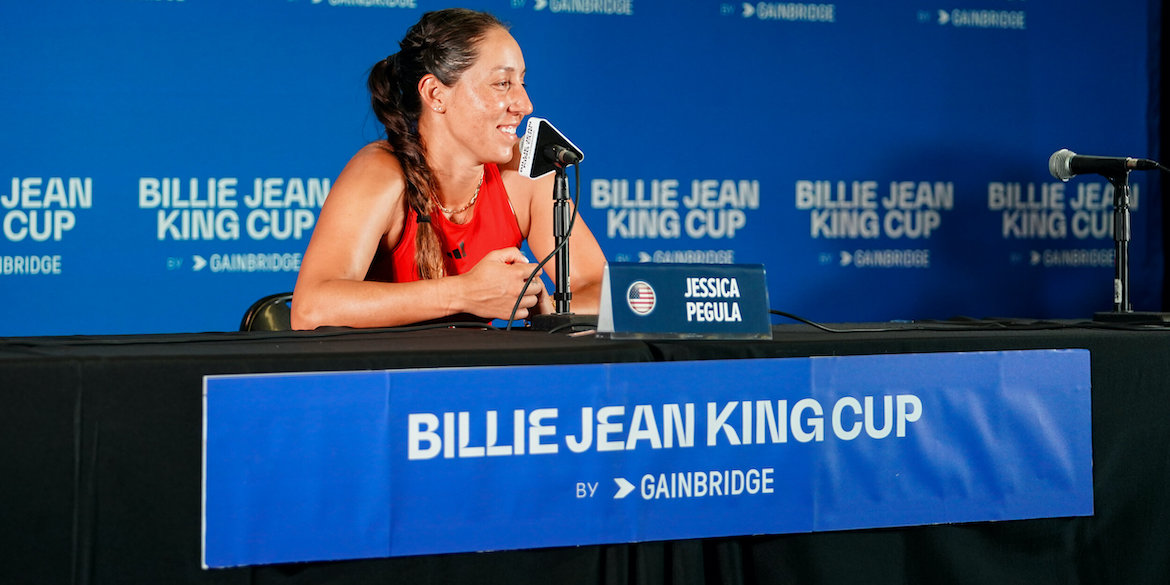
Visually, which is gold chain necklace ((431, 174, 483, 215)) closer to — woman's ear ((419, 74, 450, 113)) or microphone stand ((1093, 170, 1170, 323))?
woman's ear ((419, 74, 450, 113))

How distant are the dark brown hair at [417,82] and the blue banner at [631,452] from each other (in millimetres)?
854

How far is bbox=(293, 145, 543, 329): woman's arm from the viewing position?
62.1 inches

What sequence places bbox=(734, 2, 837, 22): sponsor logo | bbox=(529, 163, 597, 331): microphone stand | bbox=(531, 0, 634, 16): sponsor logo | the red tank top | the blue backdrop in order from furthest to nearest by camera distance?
bbox=(734, 2, 837, 22): sponsor logo, bbox=(531, 0, 634, 16): sponsor logo, the blue backdrop, the red tank top, bbox=(529, 163, 597, 331): microphone stand

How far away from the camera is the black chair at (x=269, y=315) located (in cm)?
202

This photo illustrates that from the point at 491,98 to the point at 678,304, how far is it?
0.89m

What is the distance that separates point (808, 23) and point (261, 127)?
1.61 metres

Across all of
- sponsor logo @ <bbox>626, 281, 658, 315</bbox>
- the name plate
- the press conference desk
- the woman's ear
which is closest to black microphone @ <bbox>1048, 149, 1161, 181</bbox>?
the press conference desk

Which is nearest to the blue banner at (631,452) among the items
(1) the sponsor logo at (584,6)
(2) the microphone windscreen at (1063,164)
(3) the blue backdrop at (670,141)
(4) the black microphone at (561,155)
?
(4) the black microphone at (561,155)

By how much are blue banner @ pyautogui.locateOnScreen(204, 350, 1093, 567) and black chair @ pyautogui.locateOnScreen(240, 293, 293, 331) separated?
3.31 feet

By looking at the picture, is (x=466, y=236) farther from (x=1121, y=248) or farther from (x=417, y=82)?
(x=1121, y=248)

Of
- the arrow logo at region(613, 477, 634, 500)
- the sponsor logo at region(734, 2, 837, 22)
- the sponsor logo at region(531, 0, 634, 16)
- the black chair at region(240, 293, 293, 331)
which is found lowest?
the arrow logo at region(613, 477, 634, 500)

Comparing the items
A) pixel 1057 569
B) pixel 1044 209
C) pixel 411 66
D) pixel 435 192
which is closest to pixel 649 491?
pixel 1057 569

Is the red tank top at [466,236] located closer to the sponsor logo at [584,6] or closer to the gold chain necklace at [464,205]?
the gold chain necklace at [464,205]

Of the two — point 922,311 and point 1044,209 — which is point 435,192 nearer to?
point 922,311
